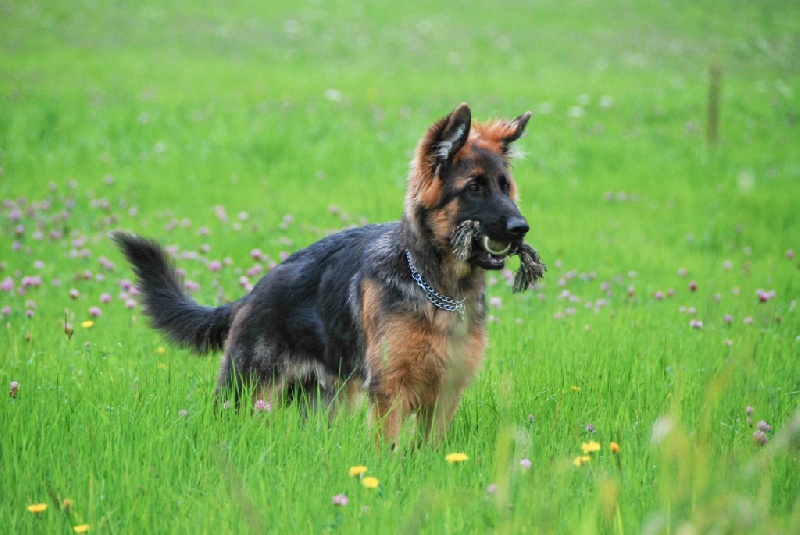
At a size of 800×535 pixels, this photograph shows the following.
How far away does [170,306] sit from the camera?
5.04 m

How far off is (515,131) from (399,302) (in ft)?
3.77

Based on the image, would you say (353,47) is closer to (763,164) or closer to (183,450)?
(763,164)

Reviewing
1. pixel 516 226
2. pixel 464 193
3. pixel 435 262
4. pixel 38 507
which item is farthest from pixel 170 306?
pixel 516 226

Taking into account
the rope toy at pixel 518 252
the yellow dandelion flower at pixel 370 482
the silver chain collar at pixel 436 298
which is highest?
the rope toy at pixel 518 252

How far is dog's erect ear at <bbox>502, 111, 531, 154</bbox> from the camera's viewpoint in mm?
4633

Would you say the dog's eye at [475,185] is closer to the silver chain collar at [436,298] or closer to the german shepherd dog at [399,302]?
the german shepherd dog at [399,302]

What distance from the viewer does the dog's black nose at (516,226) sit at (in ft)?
→ 13.4

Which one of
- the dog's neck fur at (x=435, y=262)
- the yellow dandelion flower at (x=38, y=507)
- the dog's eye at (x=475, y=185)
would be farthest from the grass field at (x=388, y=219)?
the dog's eye at (x=475, y=185)

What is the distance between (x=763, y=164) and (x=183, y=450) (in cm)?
1118

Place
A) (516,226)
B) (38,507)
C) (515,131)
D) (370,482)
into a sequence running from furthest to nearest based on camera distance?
1. (515,131)
2. (516,226)
3. (370,482)
4. (38,507)

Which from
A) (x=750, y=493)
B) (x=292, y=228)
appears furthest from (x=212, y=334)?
(x=292, y=228)

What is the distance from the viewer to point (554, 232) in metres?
9.63

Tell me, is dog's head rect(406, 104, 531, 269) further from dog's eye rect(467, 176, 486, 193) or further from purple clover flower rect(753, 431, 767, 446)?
purple clover flower rect(753, 431, 767, 446)

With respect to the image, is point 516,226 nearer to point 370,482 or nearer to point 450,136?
point 450,136
